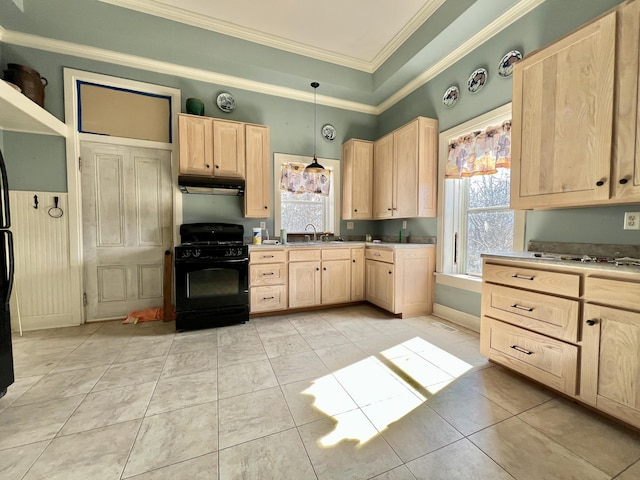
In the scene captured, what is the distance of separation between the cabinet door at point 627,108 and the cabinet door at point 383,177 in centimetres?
221

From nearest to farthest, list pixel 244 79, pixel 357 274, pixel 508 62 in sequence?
pixel 508 62 < pixel 244 79 < pixel 357 274

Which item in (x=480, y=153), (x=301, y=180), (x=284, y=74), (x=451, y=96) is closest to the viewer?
(x=480, y=153)

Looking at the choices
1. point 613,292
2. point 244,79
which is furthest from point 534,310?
point 244,79

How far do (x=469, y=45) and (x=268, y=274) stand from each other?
336 centimetres

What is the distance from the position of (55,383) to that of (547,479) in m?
2.94

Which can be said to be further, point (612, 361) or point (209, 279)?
point (209, 279)

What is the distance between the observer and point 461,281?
289 centimetres

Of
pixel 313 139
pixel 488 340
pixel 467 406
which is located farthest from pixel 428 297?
pixel 313 139

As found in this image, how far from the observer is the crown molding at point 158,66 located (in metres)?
2.73

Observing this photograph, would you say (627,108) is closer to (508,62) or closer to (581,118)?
(581,118)

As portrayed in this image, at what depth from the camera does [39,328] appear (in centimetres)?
279

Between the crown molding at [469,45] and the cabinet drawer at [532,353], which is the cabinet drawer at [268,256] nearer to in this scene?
the cabinet drawer at [532,353]

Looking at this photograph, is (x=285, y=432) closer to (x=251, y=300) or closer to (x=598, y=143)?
(x=251, y=300)

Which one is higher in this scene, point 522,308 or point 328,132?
point 328,132
